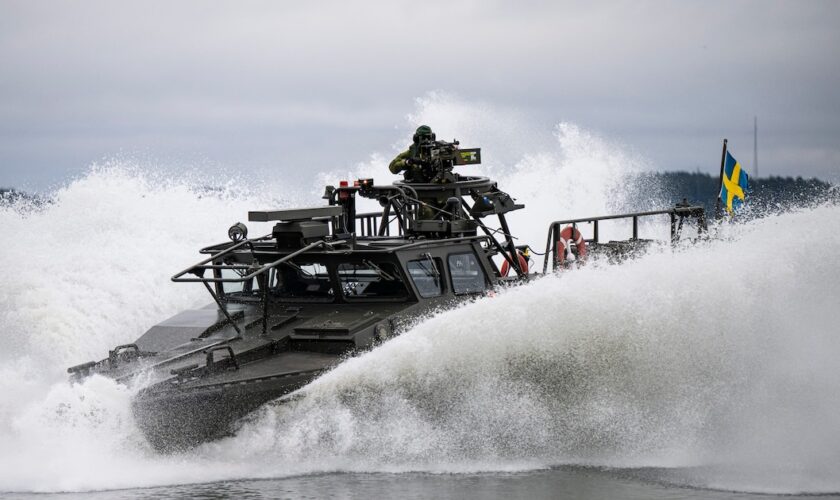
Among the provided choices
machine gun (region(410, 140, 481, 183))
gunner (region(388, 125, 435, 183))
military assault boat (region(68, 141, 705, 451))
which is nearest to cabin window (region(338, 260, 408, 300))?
military assault boat (region(68, 141, 705, 451))

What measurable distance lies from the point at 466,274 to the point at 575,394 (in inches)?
103

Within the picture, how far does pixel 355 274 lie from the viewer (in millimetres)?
14828

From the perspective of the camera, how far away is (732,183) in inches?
839

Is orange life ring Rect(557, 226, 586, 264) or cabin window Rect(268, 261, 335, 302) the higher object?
orange life ring Rect(557, 226, 586, 264)

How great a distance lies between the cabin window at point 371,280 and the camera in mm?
14508

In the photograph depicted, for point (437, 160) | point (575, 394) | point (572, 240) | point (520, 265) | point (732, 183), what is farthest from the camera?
Answer: point (732, 183)

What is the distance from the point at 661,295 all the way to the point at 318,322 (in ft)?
12.1

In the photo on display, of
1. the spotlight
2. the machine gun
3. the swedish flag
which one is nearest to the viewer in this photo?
the spotlight

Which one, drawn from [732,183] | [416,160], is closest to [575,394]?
[416,160]

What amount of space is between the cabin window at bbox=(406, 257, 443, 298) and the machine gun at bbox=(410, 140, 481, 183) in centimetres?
212

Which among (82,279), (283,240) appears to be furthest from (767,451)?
(82,279)

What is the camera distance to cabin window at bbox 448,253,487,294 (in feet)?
49.9

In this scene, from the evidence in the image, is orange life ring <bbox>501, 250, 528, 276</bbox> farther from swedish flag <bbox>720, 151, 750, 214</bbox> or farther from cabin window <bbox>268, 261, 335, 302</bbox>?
swedish flag <bbox>720, 151, 750, 214</bbox>

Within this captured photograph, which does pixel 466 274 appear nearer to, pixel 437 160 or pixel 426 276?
pixel 426 276
